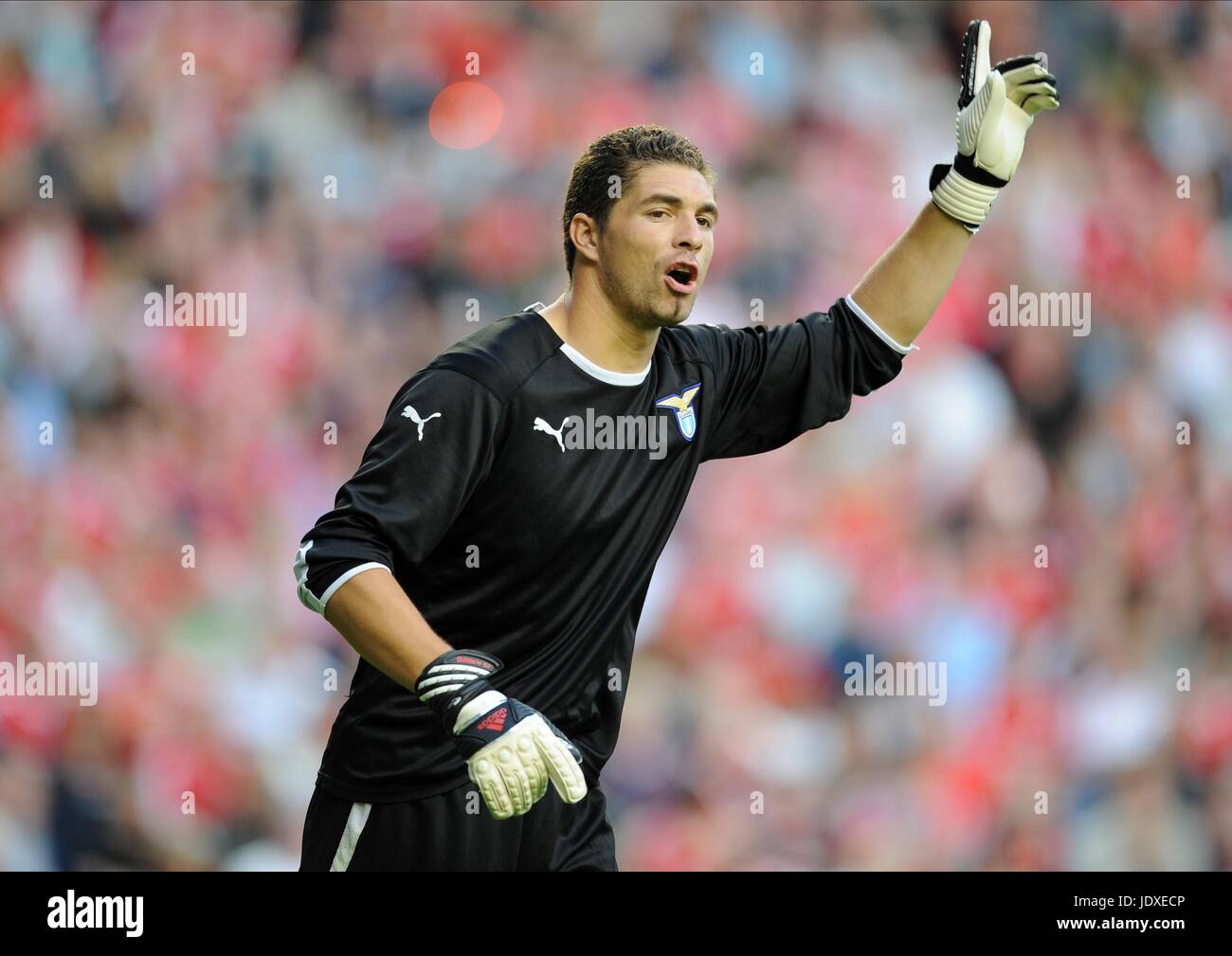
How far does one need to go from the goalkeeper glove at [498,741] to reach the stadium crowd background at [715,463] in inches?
114

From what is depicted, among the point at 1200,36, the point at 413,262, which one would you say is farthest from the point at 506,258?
the point at 1200,36

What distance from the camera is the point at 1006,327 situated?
234 inches

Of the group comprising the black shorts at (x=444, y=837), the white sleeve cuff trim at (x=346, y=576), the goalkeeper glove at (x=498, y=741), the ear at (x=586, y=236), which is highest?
the ear at (x=586, y=236)

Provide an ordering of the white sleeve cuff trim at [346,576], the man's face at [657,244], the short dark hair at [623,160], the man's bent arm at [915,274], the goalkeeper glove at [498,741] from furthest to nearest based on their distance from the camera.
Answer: the man's bent arm at [915,274], the short dark hair at [623,160], the man's face at [657,244], the white sleeve cuff trim at [346,576], the goalkeeper glove at [498,741]

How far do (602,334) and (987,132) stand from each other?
2.98ft

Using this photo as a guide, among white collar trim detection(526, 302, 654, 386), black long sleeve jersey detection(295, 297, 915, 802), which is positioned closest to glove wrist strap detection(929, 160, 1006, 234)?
black long sleeve jersey detection(295, 297, 915, 802)

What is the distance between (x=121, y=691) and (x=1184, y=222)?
175 inches

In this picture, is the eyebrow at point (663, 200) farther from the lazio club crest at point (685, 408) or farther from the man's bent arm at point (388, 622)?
the man's bent arm at point (388, 622)

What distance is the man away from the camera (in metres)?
2.71

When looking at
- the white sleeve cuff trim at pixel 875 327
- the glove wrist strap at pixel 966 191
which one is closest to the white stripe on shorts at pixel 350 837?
the white sleeve cuff trim at pixel 875 327

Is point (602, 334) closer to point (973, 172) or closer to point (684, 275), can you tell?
point (684, 275)

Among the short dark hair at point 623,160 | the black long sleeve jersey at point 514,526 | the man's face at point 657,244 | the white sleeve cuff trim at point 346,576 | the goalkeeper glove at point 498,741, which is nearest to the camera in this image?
the goalkeeper glove at point 498,741

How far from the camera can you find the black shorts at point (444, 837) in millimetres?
2883

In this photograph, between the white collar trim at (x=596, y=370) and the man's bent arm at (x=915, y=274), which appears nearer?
the white collar trim at (x=596, y=370)
